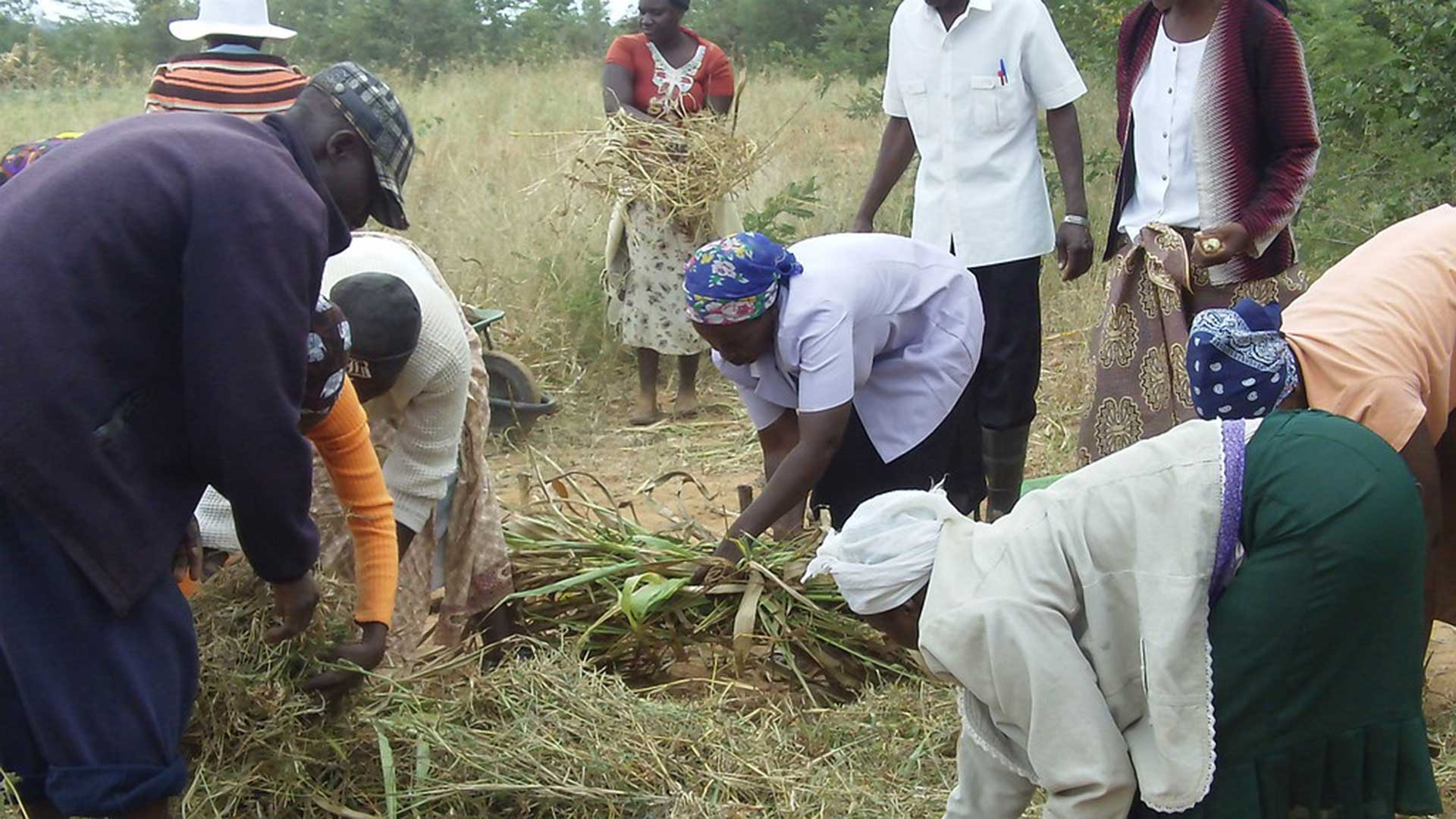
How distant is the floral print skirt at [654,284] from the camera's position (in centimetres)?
661

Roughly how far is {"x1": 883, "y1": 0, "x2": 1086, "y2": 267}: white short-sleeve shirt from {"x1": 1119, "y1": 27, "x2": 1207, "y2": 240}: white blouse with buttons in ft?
2.42

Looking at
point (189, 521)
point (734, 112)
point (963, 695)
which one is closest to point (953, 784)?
point (963, 695)

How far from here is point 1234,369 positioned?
8.34 ft

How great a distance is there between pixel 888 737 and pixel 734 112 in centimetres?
364

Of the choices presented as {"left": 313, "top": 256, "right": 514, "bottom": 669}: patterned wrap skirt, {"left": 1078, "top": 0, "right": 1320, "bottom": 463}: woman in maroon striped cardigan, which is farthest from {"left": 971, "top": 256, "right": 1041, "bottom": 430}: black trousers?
{"left": 313, "top": 256, "right": 514, "bottom": 669}: patterned wrap skirt

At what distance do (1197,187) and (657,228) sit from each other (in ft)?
10.4

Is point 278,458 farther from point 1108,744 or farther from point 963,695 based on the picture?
point 1108,744

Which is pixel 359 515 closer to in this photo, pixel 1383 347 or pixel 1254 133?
pixel 1383 347

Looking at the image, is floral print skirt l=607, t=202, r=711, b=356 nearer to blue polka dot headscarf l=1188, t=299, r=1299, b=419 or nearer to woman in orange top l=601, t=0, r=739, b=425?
woman in orange top l=601, t=0, r=739, b=425

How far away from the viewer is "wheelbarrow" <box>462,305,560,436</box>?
21.9 feet

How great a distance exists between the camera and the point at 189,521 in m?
2.35

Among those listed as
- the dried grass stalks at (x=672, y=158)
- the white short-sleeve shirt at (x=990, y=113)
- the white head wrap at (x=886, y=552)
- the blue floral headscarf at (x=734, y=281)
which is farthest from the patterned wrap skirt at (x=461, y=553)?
the dried grass stalks at (x=672, y=158)

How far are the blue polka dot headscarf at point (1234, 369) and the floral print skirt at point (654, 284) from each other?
413cm

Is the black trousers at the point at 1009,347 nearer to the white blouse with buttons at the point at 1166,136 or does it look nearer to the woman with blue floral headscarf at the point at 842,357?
the woman with blue floral headscarf at the point at 842,357
